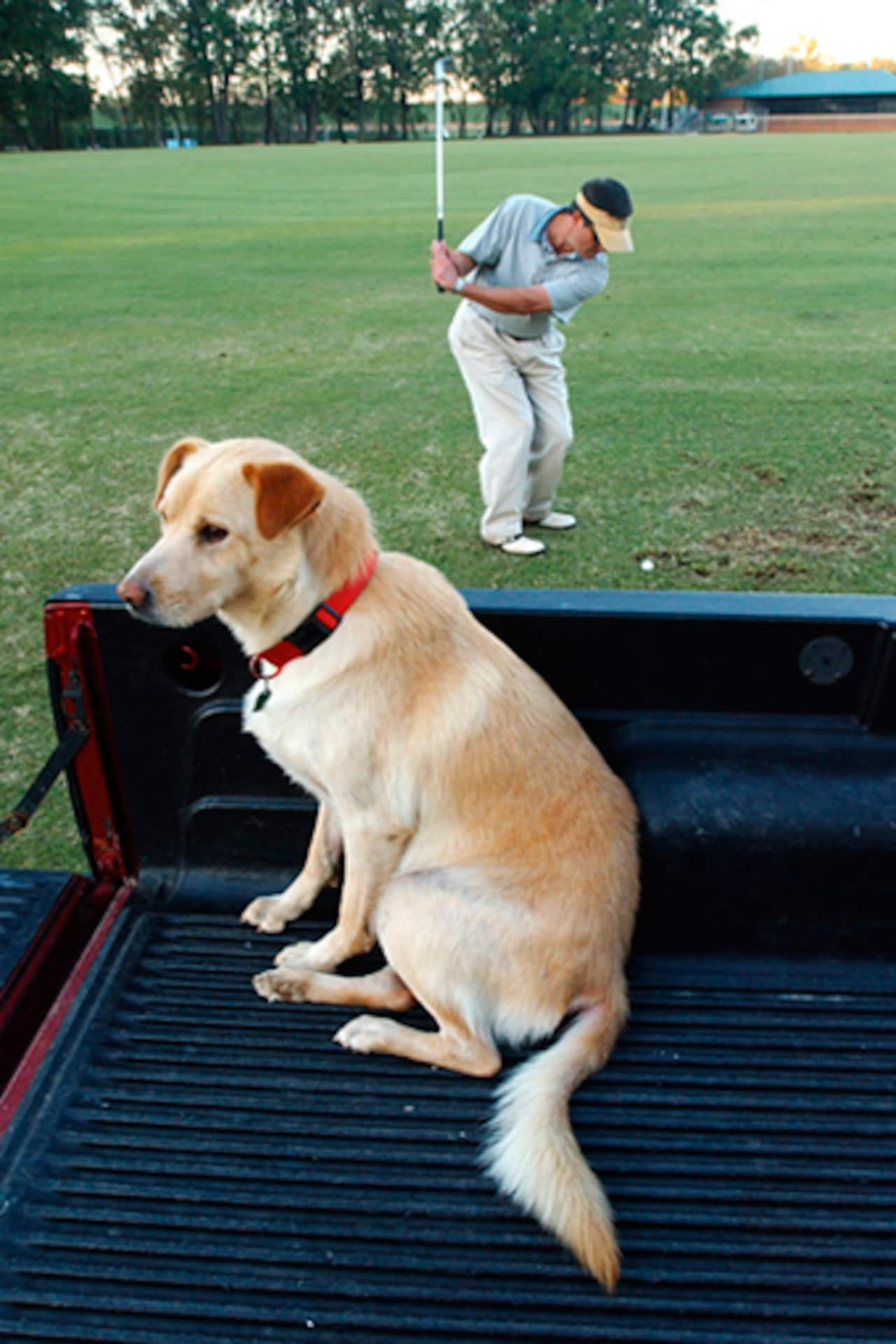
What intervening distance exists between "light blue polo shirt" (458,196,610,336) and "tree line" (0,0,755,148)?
68.2 metres

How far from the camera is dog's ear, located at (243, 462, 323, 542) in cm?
181

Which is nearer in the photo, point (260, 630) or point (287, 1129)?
point (287, 1129)

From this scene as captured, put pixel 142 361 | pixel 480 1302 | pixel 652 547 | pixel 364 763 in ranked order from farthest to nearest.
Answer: pixel 142 361
pixel 652 547
pixel 364 763
pixel 480 1302

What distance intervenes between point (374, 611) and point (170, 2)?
79544 millimetres

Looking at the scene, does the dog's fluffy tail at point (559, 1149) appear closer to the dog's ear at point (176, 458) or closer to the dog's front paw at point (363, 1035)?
the dog's front paw at point (363, 1035)

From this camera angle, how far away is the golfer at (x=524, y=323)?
467 cm

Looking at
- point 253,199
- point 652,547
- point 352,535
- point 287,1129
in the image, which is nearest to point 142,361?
point 652,547

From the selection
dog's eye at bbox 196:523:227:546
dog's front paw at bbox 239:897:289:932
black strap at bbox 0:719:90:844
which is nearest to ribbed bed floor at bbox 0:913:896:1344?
dog's front paw at bbox 239:897:289:932

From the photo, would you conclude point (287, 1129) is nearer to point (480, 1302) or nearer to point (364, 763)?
point (480, 1302)

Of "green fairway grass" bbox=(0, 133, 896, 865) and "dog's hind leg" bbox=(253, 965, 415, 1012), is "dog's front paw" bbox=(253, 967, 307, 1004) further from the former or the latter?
"green fairway grass" bbox=(0, 133, 896, 865)

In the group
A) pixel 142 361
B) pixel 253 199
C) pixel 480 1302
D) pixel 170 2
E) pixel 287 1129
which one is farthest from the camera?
pixel 170 2

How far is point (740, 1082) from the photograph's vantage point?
1.84m

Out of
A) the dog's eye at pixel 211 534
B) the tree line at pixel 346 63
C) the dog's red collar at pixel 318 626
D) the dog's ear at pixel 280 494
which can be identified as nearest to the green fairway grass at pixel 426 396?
the dog's red collar at pixel 318 626

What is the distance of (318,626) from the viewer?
1959 mm
